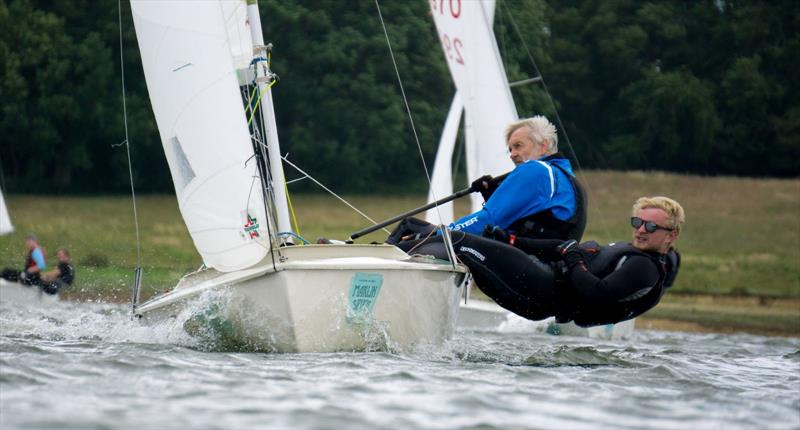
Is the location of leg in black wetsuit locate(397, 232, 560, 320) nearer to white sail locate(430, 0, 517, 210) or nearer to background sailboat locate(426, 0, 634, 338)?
background sailboat locate(426, 0, 634, 338)

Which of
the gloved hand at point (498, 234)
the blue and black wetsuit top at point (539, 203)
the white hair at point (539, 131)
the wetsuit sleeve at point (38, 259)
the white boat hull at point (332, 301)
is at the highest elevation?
the white hair at point (539, 131)

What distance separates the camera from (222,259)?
8.66 metres

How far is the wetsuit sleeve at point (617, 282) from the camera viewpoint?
805 cm

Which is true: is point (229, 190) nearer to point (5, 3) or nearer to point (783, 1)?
point (5, 3)

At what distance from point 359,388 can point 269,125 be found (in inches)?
122

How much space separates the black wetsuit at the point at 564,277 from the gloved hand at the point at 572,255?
41mm

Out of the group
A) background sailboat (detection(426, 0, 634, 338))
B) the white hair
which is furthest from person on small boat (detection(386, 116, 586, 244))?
background sailboat (detection(426, 0, 634, 338))

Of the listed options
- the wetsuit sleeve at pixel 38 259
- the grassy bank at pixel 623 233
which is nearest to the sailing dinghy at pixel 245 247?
the wetsuit sleeve at pixel 38 259

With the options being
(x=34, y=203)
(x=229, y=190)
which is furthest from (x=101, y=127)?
(x=229, y=190)

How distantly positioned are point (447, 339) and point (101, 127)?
30.1 meters

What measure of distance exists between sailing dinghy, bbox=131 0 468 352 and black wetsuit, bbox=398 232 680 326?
0.21m

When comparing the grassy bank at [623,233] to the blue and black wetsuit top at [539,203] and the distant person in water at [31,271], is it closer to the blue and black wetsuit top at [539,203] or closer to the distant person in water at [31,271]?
the distant person in water at [31,271]

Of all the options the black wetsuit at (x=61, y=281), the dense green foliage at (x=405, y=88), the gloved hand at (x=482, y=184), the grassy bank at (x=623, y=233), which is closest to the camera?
the gloved hand at (x=482, y=184)

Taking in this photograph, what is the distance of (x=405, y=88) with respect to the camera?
1590 inches
